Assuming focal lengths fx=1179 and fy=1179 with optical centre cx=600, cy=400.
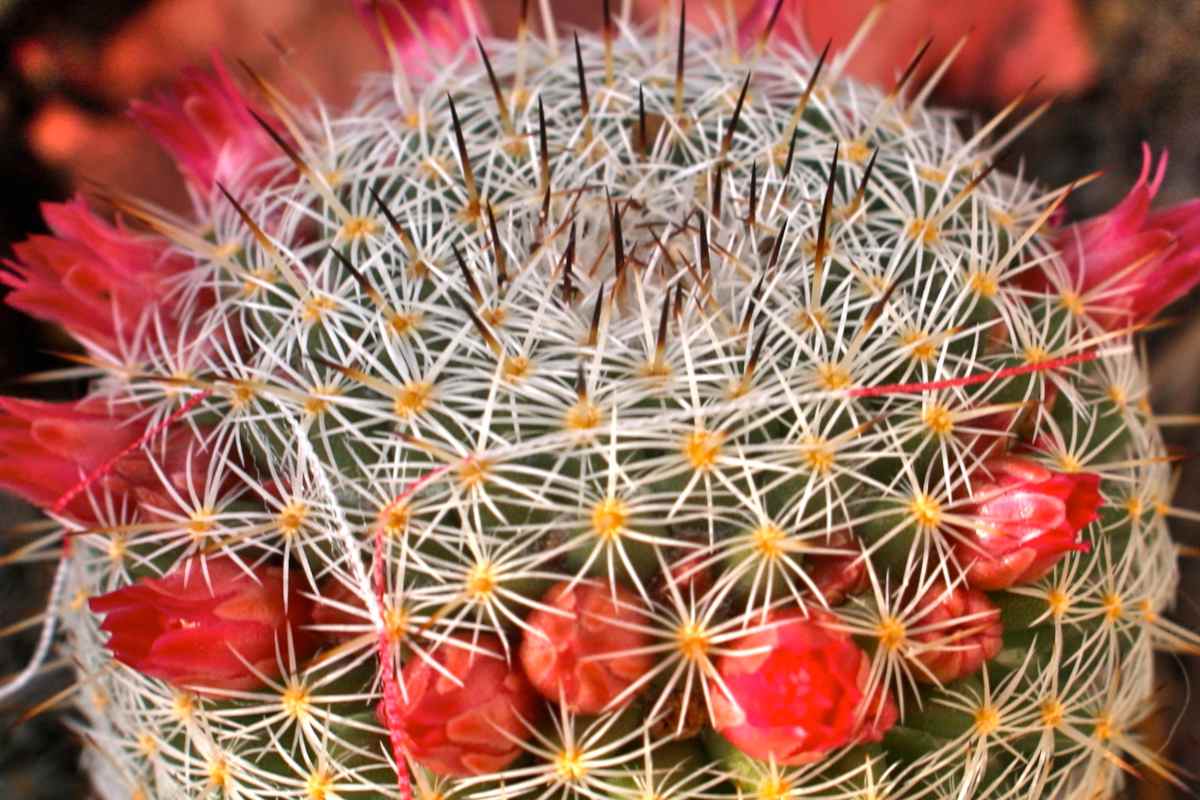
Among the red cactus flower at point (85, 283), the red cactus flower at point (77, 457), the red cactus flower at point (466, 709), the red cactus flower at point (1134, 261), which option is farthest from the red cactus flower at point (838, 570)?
the red cactus flower at point (85, 283)

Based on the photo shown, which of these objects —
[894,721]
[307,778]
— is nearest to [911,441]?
[894,721]

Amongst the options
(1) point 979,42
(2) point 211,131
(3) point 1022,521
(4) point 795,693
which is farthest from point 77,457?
(1) point 979,42

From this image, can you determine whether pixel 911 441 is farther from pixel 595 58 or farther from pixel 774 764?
pixel 595 58

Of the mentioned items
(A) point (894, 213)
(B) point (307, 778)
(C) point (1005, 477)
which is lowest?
(B) point (307, 778)

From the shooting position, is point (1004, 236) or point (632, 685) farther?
point (1004, 236)

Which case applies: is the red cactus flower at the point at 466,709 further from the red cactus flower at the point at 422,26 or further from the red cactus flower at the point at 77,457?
the red cactus flower at the point at 422,26

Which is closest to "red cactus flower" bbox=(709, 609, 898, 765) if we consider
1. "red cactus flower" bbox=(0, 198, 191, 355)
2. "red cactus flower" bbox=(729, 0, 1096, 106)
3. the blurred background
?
"red cactus flower" bbox=(0, 198, 191, 355)
